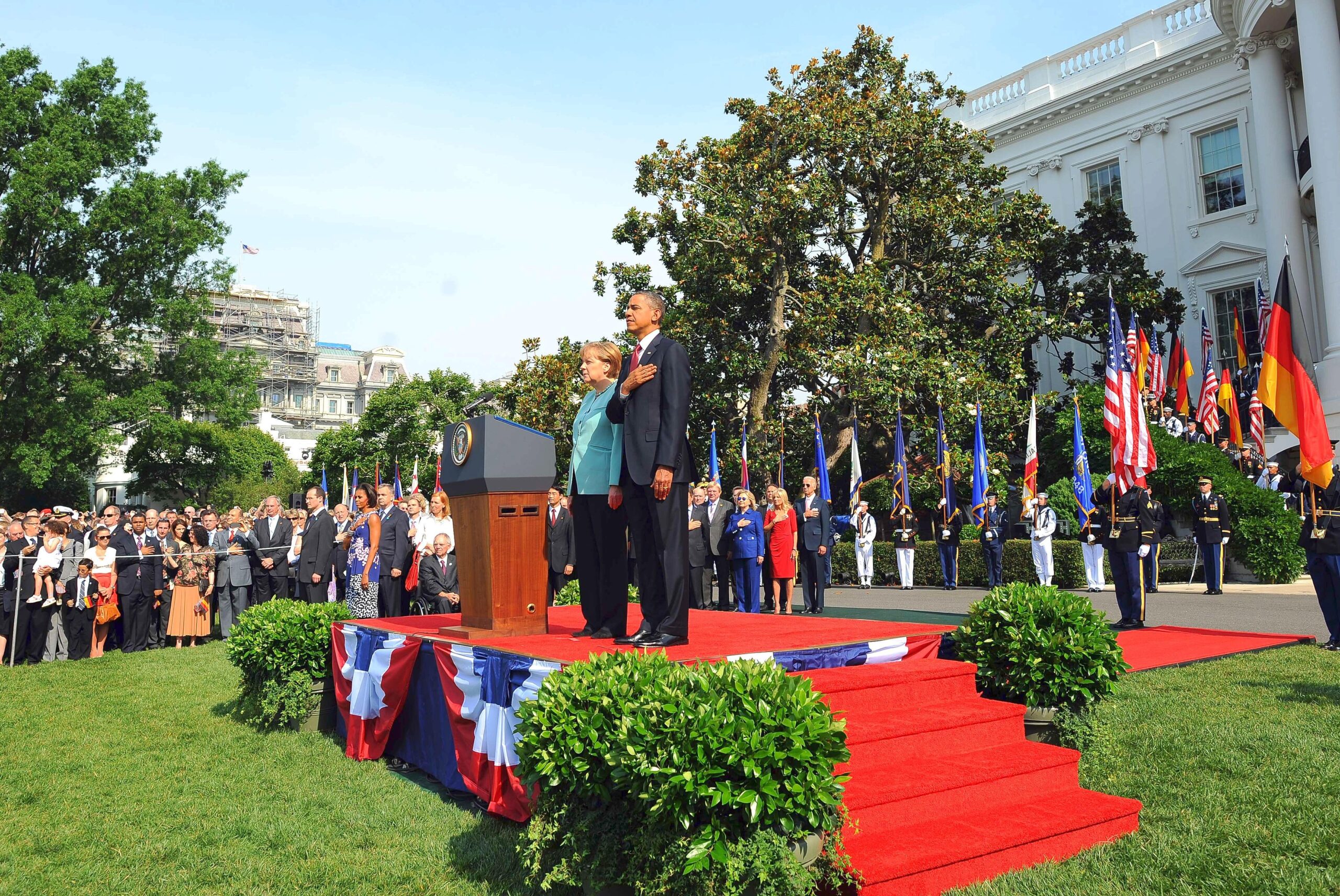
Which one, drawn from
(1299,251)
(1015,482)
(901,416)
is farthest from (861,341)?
(1299,251)

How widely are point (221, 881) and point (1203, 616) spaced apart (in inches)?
477

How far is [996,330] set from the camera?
890 inches

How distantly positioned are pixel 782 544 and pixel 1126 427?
195 inches

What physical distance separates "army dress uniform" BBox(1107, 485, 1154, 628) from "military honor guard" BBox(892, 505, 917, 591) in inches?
341

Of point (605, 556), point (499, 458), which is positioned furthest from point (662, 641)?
point (499, 458)

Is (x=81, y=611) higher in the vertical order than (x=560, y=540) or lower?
lower

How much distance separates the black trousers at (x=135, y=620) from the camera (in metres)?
13.5

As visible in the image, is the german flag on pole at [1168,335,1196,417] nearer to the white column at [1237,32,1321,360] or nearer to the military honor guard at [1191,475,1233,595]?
the white column at [1237,32,1321,360]

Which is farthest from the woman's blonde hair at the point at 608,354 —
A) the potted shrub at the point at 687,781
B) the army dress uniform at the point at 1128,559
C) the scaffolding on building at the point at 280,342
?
the scaffolding on building at the point at 280,342

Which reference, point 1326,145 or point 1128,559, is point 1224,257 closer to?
point 1326,145

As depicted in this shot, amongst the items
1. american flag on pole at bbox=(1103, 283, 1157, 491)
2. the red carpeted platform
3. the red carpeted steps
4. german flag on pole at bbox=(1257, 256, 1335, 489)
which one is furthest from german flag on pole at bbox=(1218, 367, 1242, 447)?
the red carpeted steps

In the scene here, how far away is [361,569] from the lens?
1219 cm

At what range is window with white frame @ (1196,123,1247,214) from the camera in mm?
26703

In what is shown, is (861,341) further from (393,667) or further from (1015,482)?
(393,667)
